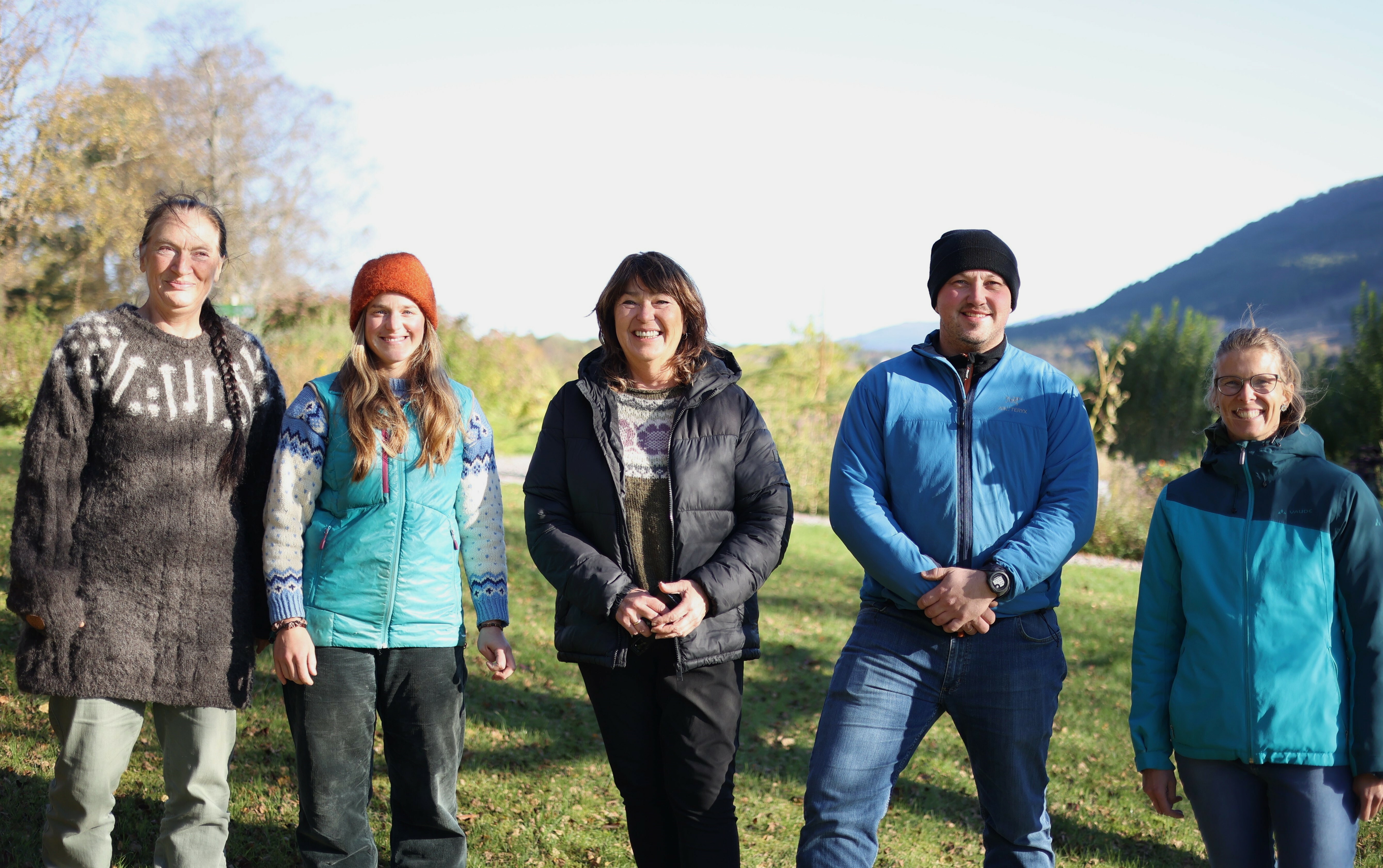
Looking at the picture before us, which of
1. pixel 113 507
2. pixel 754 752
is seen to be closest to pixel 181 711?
pixel 113 507

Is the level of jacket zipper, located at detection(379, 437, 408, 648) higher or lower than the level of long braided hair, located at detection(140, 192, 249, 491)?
lower

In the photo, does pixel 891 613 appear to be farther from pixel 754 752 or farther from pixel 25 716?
pixel 25 716

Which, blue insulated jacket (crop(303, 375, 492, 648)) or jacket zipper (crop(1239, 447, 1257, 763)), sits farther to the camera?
blue insulated jacket (crop(303, 375, 492, 648))

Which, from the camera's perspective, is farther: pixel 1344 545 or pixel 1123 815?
pixel 1123 815

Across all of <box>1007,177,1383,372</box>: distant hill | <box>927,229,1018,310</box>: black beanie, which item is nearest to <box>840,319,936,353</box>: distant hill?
<box>1007,177,1383,372</box>: distant hill

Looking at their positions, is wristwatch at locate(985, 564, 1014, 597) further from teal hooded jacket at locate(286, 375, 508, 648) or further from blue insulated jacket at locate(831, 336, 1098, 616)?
teal hooded jacket at locate(286, 375, 508, 648)

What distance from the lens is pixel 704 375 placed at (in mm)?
2834

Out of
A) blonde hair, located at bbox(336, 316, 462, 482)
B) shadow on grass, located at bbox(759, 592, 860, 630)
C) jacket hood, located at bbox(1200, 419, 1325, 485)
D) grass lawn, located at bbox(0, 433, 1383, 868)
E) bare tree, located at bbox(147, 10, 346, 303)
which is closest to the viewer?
jacket hood, located at bbox(1200, 419, 1325, 485)

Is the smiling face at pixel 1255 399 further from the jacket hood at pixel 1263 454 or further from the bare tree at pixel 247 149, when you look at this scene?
the bare tree at pixel 247 149

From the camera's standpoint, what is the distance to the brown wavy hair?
2.83 metres

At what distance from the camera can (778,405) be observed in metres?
16.5

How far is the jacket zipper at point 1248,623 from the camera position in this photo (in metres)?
2.35

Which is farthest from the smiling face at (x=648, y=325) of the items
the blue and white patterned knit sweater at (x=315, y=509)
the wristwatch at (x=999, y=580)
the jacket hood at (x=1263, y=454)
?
the jacket hood at (x=1263, y=454)

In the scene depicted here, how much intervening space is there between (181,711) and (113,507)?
0.59m
